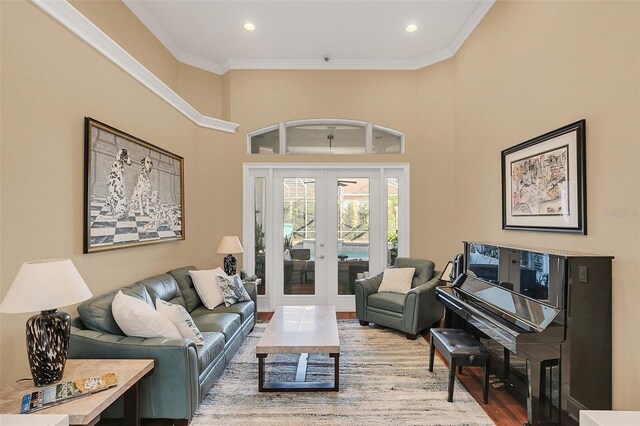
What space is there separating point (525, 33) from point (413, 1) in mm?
1319

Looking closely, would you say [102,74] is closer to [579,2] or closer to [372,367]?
[372,367]

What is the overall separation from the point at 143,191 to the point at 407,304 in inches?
130

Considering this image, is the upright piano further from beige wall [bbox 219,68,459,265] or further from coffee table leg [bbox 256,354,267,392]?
beige wall [bbox 219,68,459,265]

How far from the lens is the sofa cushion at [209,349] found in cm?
243

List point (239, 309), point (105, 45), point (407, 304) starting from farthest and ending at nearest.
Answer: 1. point (407, 304)
2. point (239, 309)
3. point (105, 45)

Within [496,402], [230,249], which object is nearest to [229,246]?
[230,249]

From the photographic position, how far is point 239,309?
3.60 m

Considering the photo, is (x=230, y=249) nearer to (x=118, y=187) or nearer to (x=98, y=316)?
(x=118, y=187)

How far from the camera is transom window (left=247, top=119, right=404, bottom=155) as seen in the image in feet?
16.6

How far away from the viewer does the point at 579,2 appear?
2.36 meters

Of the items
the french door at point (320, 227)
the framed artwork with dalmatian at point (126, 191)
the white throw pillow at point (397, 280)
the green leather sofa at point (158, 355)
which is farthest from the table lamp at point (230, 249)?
the white throw pillow at point (397, 280)

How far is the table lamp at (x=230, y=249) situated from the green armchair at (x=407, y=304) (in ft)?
5.73

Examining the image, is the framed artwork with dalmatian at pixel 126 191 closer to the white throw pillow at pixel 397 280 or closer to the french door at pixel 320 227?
the french door at pixel 320 227

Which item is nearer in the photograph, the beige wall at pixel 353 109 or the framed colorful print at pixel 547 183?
the framed colorful print at pixel 547 183
